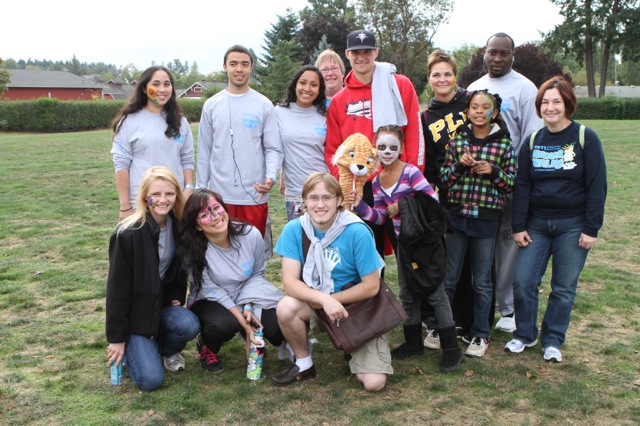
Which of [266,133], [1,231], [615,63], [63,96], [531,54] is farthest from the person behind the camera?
[615,63]

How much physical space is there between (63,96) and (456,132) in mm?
78801

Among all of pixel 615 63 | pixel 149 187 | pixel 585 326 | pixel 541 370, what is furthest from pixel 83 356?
pixel 615 63

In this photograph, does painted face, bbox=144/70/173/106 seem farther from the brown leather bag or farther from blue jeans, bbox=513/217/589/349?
blue jeans, bbox=513/217/589/349

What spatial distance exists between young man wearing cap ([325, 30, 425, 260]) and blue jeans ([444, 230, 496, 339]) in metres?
0.59

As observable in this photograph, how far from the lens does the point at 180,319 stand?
4.17 metres

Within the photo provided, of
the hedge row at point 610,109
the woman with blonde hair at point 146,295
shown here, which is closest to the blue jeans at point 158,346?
the woman with blonde hair at point 146,295

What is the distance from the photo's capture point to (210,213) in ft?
13.8

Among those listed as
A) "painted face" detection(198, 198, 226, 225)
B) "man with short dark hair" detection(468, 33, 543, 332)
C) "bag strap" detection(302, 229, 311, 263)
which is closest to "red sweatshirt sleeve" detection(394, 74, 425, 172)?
"man with short dark hair" detection(468, 33, 543, 332)

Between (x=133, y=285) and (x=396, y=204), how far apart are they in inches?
75.2

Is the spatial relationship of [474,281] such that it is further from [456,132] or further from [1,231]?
[1,231]

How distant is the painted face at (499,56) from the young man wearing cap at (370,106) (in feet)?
2.24

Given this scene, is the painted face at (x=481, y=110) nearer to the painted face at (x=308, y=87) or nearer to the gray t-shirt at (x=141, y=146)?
the painted face at (x=308, y=87)

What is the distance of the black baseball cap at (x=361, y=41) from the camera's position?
4.63 metres

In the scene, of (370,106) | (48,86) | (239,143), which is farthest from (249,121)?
(48,86)
